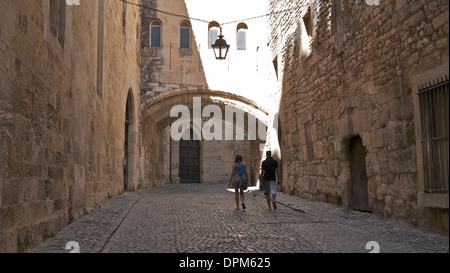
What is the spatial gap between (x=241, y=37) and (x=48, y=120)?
477 inches

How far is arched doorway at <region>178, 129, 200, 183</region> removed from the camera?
28000mm

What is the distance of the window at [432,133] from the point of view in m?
5.12

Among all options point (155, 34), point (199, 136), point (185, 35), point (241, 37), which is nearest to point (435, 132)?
point (241, 37)

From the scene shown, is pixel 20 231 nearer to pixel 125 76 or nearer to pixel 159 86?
pixel 125 76

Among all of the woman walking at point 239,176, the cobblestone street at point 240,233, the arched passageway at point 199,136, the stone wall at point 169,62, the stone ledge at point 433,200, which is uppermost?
the stone wall at point 169,62

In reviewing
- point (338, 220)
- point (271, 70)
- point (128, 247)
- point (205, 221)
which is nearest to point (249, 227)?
point (205, 221)

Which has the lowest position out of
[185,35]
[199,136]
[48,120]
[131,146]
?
[48,120]

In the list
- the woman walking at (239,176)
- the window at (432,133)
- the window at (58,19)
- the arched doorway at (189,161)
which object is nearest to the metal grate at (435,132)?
the window at (432,133)

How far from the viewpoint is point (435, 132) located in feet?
17.7

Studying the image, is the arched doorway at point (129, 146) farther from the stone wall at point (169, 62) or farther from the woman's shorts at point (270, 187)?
the woman's shorts at point (270, 187)

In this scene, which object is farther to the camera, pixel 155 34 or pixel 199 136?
pixel 199 136

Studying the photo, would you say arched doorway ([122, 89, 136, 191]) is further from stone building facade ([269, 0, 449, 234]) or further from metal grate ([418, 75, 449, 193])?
metal grate ([418, 75, 449, 193])

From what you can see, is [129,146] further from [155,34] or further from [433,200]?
[433,200]

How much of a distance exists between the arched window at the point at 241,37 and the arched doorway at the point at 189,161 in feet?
41.4
